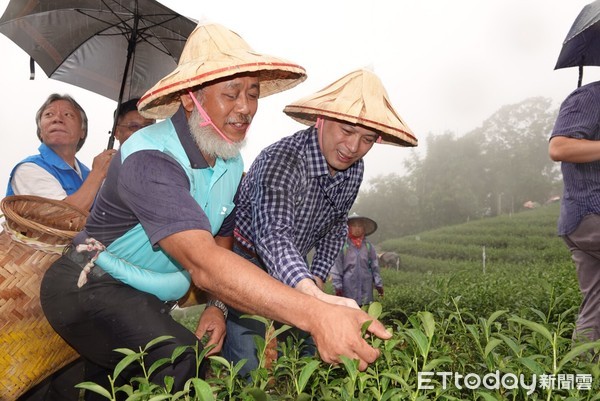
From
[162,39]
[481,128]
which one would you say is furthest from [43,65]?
[481,128]

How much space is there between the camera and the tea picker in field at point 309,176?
234 cm

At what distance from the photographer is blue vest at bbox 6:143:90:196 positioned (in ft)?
10.5

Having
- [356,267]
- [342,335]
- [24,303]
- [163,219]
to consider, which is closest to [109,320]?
[24,303]

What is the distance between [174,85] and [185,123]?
20 centimetres

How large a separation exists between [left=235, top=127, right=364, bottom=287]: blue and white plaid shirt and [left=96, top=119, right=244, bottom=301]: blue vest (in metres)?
0.22

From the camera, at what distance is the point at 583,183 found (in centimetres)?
285

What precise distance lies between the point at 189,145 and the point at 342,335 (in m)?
1.01

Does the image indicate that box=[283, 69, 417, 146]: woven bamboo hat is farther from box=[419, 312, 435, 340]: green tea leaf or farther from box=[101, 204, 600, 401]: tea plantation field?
box=[419, 312, 435, 340]: green tea leaf

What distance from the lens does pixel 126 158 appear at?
1901 millimetres

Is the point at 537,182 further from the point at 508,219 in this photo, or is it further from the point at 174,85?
the point at 174,85

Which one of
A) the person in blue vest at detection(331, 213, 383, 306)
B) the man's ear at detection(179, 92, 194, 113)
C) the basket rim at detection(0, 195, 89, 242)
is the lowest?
the person in blue vest at detection(331, 213, 383, 306)

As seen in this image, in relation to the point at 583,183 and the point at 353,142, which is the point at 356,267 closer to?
the point at 583,183

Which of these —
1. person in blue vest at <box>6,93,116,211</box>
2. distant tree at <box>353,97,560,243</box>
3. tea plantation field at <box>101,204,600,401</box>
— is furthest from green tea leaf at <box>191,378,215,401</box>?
distant tree at <box>353,97,560,243</box>

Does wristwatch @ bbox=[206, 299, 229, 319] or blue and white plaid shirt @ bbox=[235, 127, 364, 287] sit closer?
blue and white plaid shirt @ bbox=[235, 127, 364, 287]
